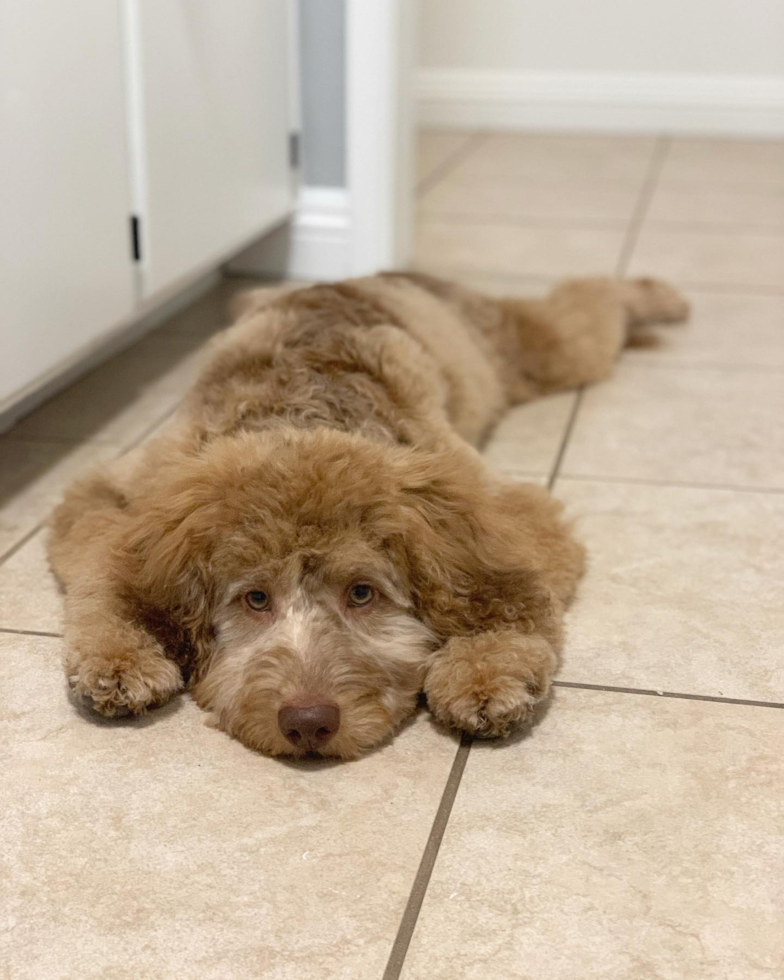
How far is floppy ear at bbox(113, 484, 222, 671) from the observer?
1.76 meters

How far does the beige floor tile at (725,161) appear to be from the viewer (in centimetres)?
583

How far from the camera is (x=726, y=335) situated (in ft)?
12.0

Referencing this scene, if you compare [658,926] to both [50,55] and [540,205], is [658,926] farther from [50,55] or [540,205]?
[540,205]

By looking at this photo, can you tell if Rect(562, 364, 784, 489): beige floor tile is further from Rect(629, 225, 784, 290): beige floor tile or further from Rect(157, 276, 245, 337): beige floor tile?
Rect(157, 276, 245, 337): beige floor tile

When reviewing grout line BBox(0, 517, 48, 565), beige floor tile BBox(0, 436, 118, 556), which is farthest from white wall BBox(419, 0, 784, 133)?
grout line BBox(0, 517, 48, 565)

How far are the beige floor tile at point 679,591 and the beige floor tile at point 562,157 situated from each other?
3.50 metres

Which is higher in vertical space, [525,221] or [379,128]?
[379,128]

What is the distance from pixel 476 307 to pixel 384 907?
1918mm

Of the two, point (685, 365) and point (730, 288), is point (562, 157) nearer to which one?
point (730, 288)

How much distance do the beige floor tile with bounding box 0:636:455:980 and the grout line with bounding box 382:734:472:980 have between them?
0.01 m

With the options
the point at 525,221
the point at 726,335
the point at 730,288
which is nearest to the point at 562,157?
the point at 525,221

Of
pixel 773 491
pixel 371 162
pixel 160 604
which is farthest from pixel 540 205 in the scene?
pixel 160 604

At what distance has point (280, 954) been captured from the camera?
54.0 inches

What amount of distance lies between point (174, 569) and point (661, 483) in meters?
1.30
